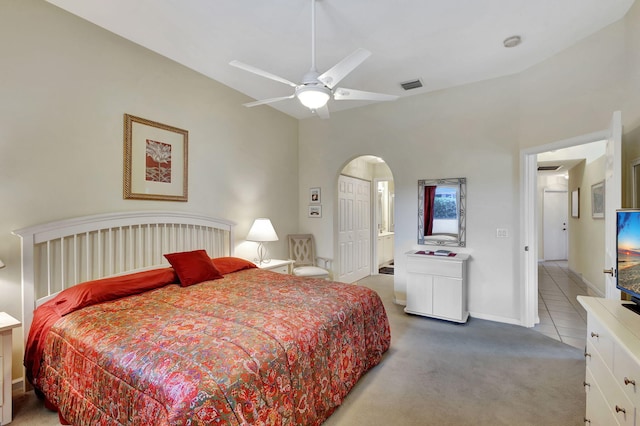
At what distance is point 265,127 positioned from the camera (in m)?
4.48

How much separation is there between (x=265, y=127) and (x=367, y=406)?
12.3 feet

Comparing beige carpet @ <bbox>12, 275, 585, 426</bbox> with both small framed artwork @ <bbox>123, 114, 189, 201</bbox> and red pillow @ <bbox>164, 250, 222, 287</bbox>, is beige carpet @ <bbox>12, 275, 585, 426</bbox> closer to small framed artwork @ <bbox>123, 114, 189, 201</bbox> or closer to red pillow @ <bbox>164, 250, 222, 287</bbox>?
red pillow @ <bbox>164, 250, 222, 287</bbox>

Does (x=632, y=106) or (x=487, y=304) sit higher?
(x=632, y=106)

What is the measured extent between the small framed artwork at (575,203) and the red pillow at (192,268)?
7.06 m

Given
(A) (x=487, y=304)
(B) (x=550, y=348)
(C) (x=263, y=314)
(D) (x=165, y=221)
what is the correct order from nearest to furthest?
(C) (x=263, y=314) → (B) (x=550, y=348) → (D) (x=165, y=221) → (A) (x=487, y=304)

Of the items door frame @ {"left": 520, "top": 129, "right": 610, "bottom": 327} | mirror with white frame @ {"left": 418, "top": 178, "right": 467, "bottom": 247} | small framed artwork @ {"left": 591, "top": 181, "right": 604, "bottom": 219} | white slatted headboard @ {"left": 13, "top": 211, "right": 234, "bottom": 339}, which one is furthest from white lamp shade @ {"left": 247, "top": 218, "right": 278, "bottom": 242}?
small framed artwork @ {"left": 591, "top": 181, "right": 604, "bottom": 219}

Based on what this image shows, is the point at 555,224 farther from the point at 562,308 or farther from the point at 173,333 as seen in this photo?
the point at 173,333

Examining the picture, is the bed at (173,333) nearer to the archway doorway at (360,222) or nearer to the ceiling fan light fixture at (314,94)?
the ceiling fan light fixture at (314,94)

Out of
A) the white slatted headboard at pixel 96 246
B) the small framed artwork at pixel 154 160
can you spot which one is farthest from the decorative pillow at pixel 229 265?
the small framed artwork at pixel 154 160

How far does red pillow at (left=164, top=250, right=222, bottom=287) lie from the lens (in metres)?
2.79

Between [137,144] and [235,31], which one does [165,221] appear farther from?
[235,31]

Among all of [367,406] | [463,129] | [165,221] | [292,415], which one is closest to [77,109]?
[165,221]

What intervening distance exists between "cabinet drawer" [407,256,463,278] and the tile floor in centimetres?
107

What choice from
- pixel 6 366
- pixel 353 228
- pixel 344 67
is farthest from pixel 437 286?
pixel 6 366
